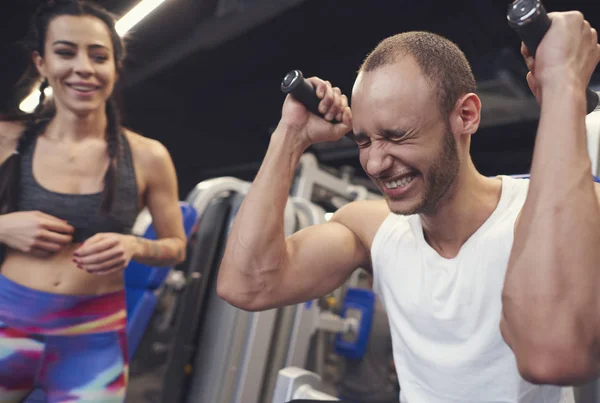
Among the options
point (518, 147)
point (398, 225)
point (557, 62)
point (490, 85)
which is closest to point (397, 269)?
point (398, 225)

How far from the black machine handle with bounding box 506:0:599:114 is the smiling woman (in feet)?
3.63

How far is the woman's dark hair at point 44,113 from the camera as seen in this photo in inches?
56.4

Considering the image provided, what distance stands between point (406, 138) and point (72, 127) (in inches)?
42.9

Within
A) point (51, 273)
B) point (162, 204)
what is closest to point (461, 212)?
point (162, 204)

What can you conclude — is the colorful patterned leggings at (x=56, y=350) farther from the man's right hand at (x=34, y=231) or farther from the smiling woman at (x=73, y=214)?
the man's right hand at (x=34, y=231)

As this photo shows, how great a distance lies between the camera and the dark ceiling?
4004 mm

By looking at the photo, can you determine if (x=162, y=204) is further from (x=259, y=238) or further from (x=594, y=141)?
(x=594, y=141)

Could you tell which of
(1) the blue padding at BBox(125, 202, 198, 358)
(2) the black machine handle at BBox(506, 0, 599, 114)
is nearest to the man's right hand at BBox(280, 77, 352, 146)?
(2) the black machine handle at BBox(506, 0, 599, 114)

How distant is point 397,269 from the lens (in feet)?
3.90

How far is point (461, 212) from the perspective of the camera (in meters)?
1.13

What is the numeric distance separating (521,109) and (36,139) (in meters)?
5.85

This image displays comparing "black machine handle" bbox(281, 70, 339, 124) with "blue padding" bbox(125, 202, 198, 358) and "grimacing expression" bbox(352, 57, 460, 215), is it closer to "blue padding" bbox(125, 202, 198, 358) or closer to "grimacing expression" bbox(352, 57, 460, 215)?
"grimacing expression" bbox(352, 57, 460, 215)

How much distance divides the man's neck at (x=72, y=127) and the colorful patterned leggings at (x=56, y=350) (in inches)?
18.4

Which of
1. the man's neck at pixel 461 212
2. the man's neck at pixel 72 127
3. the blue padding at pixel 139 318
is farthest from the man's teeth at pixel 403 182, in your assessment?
the blue padding at pixel 139 318
